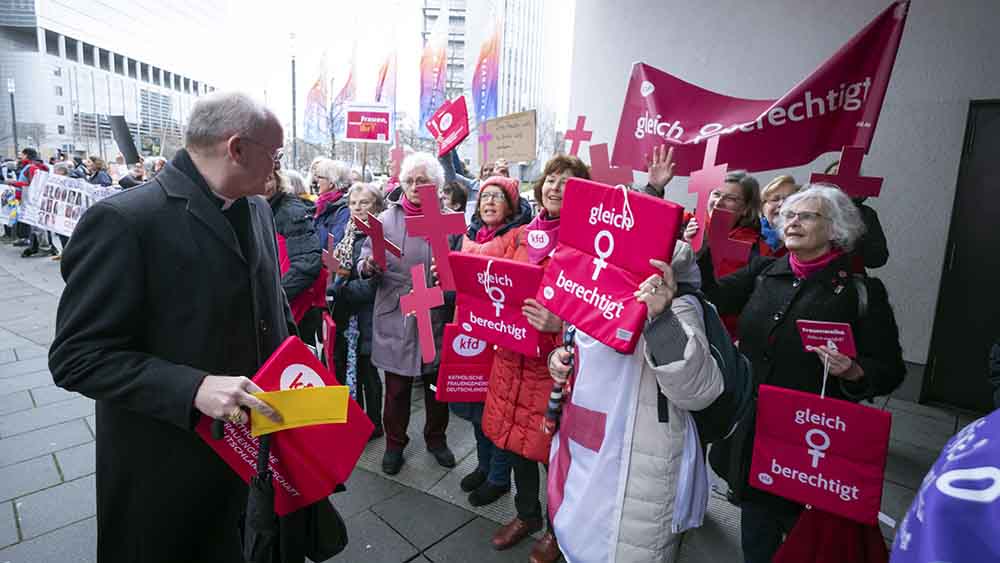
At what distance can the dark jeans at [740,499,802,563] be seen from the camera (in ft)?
7.09

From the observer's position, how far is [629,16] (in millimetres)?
5719

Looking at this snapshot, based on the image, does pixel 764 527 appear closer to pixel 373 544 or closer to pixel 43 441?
pixel 373 544

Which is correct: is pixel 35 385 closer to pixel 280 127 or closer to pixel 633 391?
pixel 280 127

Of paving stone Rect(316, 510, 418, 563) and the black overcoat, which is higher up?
the black overcoat

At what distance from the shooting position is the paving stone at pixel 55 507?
8.73 ft

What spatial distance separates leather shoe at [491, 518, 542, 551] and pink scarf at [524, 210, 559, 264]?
1.34m

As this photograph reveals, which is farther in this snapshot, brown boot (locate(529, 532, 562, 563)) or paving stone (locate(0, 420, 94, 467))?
paving stone (locate(0, 420, 94, 467))

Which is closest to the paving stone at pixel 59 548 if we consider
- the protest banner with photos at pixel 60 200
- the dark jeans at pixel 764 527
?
the dark jeans at pixel 764 527

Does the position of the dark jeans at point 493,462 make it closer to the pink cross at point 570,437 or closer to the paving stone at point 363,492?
the paving stone at point 363,492

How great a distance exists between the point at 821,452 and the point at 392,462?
2.40 meters

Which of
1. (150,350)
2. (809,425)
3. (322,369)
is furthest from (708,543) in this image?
(150,350)

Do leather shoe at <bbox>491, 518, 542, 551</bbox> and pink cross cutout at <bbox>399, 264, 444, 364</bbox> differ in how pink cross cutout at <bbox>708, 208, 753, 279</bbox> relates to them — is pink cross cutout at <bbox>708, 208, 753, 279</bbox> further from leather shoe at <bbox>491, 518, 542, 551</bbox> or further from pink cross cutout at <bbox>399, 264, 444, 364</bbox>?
leather shoe at <bbox>491, 518, 542, 551</bbox>

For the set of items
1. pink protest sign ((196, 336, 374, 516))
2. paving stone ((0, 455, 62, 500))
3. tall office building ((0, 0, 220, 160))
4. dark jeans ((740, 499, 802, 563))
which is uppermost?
tall office building ((0, 0, 220, 160))

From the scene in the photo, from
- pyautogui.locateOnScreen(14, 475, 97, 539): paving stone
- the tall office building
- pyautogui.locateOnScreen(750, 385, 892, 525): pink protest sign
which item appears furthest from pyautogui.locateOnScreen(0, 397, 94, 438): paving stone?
the tall office building
